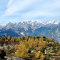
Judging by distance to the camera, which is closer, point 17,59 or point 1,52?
point 17,59

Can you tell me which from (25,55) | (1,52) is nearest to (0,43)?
(1,52)

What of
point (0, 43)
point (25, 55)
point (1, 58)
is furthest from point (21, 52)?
point (0, 43)

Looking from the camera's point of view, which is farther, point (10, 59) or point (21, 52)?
point (21, 52)

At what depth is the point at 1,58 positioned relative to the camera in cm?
6109

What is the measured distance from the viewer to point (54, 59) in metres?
61.8

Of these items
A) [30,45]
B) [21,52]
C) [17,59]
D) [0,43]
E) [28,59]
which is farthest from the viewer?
[0,43]

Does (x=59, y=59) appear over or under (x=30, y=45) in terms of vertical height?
under

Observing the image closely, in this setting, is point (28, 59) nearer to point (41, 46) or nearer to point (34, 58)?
point (34, 58)

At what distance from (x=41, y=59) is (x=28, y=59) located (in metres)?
5.51

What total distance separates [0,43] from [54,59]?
46.9 metres

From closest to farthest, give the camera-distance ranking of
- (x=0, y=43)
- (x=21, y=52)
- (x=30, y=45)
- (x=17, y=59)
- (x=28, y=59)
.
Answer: (x=17, y=59) < (x=28, y=59) < (x=21, y=52) < (x=30, y=45) < (x=0, y=43)

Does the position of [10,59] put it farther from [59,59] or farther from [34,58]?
[59,59]

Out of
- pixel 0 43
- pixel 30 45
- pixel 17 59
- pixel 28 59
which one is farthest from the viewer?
pixel 0 43

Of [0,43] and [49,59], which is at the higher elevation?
[0,43]
